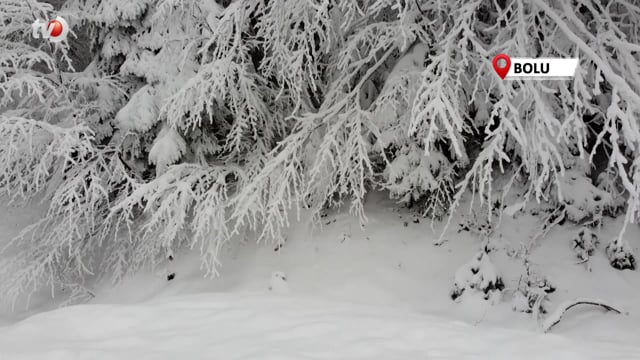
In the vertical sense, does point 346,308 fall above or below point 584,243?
below

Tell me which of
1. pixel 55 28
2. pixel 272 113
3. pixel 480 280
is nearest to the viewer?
pixel 480 280

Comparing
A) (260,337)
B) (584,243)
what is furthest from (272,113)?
(584,243)

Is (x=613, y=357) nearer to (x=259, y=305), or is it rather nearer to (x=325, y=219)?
(x=259, y=305)

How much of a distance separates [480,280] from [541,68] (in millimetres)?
2380

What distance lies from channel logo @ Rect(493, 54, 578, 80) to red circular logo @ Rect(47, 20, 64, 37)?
5775 millimetres

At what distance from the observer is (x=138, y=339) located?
3477mm

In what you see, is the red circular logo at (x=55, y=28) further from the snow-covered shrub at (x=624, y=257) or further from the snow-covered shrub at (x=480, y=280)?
the snow-covered shrub at (x=624, y=257)

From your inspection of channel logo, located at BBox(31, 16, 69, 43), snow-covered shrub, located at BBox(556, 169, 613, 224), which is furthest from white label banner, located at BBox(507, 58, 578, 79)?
channel logo, located at BBox(31, 16, 69, 43)

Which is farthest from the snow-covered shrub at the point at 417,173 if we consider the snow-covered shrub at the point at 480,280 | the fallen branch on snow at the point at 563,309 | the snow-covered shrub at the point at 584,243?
the fallen branch on snow at the point at 563,309

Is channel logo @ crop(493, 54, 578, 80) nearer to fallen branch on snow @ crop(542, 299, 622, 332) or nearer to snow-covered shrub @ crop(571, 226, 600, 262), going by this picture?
snow-covered shrub @ crop(571, 226, 600, 262)

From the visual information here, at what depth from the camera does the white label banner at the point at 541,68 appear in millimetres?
4914

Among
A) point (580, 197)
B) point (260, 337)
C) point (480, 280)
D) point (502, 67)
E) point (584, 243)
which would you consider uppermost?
point (502, 67)

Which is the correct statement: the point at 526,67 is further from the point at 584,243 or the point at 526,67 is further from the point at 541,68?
the point at 584,243

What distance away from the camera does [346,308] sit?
14.5ft
